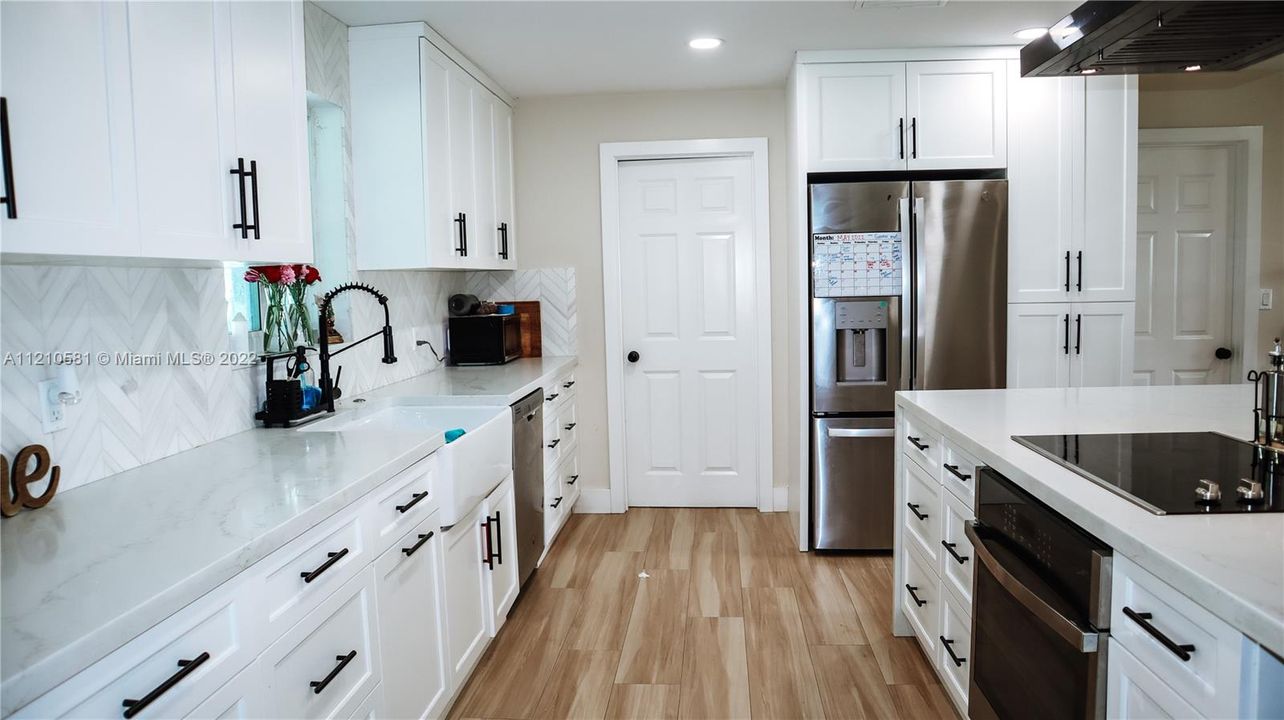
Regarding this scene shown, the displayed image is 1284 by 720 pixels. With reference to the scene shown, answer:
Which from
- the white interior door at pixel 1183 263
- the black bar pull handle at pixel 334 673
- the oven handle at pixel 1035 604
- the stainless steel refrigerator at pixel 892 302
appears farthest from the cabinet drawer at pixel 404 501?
the white interior door at pixel 1183 263

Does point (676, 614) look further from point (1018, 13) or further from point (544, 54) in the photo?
point (1018, 13)

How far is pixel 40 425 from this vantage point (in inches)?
64.3

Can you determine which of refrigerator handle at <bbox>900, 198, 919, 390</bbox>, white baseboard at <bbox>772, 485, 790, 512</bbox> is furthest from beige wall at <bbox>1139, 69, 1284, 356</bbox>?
white baseboard at <bbox>772, 485, 790, 512</bbox>

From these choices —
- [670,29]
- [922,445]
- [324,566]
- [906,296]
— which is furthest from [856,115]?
[324,566]

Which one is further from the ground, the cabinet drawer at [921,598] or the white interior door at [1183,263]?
the white interior door at [1183,263]

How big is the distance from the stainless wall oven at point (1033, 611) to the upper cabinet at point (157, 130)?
184 cm

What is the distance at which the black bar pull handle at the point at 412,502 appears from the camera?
6.34 feet

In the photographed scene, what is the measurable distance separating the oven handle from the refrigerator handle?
179cm

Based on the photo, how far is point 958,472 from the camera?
6.79 ft

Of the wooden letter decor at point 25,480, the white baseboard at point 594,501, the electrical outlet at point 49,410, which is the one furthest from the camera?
the white baseboard at point 594,501

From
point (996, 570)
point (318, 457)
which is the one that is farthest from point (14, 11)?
point (996, 570)

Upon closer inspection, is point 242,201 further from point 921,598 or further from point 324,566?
point 921,598

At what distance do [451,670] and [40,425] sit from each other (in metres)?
1.26

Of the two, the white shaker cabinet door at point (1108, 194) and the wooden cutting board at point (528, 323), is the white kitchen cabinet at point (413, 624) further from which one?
the white shaker cabinet door at point (1108, 194)
